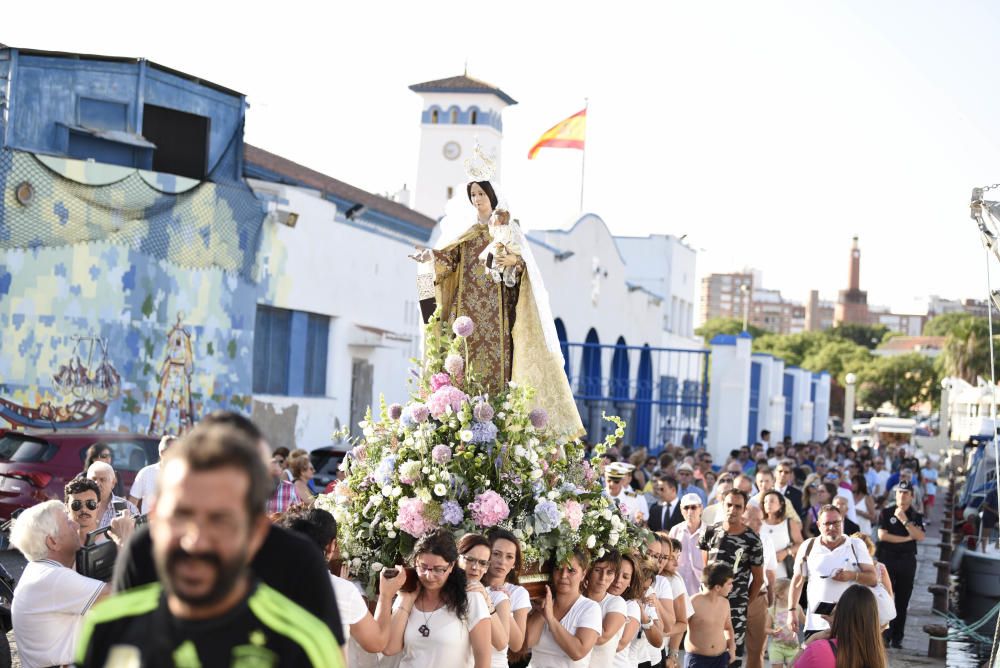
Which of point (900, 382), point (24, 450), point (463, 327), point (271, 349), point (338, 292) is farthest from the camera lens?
point (900, 382)

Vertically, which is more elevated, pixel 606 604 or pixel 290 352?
pixel 290 352

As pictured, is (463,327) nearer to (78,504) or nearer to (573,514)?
(573,514)

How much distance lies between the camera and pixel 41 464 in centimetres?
1509

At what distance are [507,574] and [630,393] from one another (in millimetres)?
29442

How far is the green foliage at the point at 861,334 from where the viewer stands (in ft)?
509

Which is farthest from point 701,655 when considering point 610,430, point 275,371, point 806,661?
point 610,430

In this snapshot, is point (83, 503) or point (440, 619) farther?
point (83, 503)

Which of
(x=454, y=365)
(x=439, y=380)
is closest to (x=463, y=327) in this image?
(x=454, y=365)

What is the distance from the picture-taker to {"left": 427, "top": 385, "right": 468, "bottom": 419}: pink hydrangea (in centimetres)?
809

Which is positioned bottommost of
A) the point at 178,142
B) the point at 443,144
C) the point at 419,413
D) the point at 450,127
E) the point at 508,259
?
the point at 419,413

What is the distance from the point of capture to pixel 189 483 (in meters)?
2.55

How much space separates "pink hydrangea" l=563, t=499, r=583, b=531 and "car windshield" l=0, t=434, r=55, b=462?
864cm

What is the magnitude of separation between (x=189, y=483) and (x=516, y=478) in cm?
567

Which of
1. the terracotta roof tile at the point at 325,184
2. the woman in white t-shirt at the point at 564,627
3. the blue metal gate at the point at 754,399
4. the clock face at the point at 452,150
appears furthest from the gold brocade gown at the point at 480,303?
the clock face at the point at 452,150
